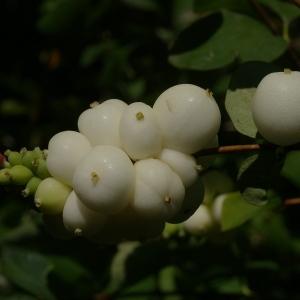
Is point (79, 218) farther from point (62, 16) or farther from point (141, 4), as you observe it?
point (141, 4)

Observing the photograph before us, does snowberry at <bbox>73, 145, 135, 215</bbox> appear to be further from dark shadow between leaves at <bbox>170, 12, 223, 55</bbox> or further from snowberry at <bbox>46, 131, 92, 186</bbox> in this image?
dark shadow between leaves at <bbox>170, 12, 223, 55</bbox>

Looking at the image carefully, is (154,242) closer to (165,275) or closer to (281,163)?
(165,275)

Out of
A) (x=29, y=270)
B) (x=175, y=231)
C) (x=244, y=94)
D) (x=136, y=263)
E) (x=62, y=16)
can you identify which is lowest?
(x=136, y=263)

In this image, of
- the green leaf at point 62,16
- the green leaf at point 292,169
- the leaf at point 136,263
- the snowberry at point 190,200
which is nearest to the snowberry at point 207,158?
the snowberry at point 190,200

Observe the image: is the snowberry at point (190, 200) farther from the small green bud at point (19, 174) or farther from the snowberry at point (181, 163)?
the small green bud at point (19, 174)

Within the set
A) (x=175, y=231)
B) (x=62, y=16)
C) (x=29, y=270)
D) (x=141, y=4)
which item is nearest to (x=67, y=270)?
(x=29, y=270)

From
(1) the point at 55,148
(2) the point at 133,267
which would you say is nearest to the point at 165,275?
(2) the point at 133,267
